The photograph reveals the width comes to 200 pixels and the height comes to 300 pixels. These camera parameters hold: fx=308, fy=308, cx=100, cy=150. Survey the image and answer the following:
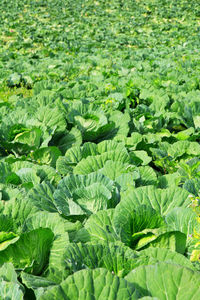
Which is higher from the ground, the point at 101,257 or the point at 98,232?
the point at 101,257

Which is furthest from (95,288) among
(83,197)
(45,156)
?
(45,156)

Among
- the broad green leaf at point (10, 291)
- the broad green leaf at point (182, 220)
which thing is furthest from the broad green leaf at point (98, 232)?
the broad green leaf at point (10, 291)

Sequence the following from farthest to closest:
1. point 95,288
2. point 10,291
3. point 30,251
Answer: point 30,251 < point 10,291 < point 95,288

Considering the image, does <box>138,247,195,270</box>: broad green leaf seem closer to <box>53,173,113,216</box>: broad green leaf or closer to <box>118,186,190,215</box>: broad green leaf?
<box>118,186,190,215</box>: broad green leaf

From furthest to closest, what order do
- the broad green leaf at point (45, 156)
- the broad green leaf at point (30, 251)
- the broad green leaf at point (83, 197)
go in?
the broad green leaf at point (45, 156) → the broad green leaf at point (83, 197) → the broad green leaf at point (30, 251)

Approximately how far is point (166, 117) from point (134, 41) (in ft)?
37.4

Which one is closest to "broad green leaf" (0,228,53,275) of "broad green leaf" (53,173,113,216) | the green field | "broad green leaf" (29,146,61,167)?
the green field

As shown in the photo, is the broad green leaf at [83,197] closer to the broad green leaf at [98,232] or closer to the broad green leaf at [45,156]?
the broad green leaf at [98,232]

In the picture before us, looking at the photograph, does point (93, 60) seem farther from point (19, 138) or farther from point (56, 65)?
point (19, 138)

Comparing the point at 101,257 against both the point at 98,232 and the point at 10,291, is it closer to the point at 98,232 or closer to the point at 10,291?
the point at 98,232

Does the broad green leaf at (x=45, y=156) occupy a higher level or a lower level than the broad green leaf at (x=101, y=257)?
lower

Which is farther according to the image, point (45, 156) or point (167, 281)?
point (45, 156)

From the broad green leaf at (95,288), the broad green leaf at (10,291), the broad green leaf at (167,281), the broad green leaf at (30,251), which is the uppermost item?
the broad green leaf at (95,288)

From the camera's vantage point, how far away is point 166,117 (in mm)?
3863
